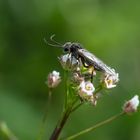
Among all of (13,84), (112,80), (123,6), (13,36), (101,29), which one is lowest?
(112,80)

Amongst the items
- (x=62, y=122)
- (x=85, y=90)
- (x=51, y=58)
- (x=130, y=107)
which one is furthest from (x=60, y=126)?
(x=51, y=58)

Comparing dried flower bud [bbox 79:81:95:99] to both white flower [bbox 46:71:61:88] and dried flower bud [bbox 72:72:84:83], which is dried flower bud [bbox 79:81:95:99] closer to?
dried flower bud [bbox 72:72:84:83]

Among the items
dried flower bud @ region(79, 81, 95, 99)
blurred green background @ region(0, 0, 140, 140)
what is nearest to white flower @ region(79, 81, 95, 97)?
dried flower bud @ region(79, 81, 95, 99)

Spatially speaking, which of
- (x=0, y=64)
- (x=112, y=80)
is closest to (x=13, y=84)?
(x=0, y=64)

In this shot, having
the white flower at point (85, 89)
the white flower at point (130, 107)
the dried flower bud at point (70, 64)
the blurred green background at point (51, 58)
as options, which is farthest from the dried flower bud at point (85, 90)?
the blurred green background at point (51, 58)

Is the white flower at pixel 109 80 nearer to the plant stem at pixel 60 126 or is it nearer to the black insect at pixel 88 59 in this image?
the black insect at pixel 88 59

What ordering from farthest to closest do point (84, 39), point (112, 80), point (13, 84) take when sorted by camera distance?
point (84, 39), point (13, 84), point (112, 80)

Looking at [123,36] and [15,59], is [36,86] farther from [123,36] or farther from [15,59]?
[123,36]
